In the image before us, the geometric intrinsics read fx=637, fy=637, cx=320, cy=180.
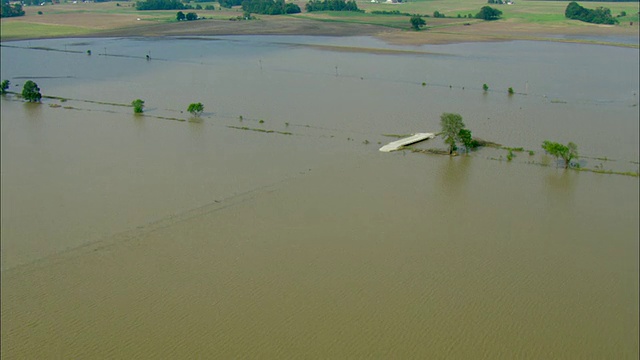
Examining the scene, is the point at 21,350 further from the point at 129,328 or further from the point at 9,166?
the point at 9,166

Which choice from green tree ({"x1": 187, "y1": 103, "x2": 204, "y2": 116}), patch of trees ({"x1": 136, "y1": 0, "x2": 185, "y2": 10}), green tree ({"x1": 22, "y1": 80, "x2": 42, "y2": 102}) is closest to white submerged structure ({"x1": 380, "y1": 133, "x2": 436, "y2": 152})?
green tree ({"x1": 187, "y1": 103, "x2": 204, "y2": 116})

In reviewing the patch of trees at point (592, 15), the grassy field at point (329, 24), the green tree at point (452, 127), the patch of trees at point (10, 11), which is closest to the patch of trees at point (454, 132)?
the green tree at point (452, 127)

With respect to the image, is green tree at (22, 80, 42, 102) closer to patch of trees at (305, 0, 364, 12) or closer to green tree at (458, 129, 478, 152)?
green tree at (458, 129, 478, 152)

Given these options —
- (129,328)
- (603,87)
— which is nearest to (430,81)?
(603,87)

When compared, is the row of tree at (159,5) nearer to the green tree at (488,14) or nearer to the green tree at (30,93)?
the green tree at (488,14)

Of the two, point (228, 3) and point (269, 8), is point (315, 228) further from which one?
point (228, 3)

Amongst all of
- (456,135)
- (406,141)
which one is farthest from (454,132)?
(406,141)
